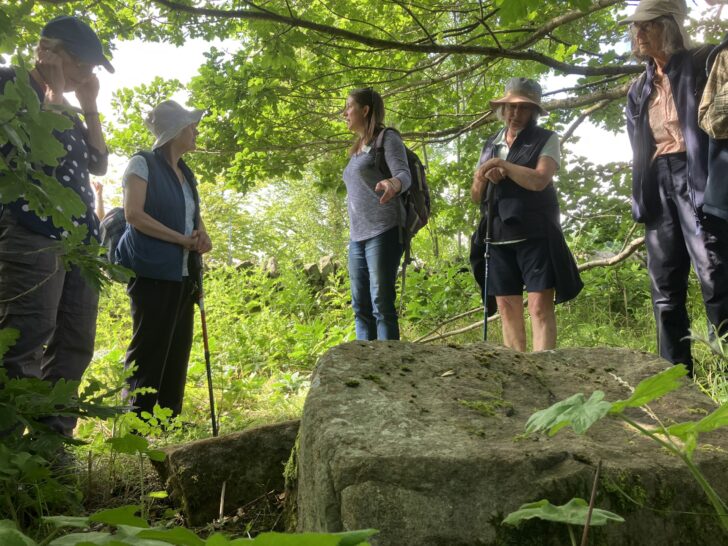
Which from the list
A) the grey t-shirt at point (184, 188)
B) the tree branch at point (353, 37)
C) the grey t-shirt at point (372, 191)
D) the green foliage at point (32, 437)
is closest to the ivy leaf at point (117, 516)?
the green foliage at point (32, 437)

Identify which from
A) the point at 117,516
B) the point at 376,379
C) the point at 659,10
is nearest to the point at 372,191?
the point at 659,10

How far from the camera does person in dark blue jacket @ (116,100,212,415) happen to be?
3270 millimetres

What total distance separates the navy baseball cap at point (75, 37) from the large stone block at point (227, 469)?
1.77 m

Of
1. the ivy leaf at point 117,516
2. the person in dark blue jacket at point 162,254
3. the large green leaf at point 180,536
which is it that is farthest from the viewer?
the person in dark blue jacket at point 162,254

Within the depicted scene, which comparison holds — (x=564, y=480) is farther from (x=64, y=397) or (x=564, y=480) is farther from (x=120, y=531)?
(x=64, y=397)

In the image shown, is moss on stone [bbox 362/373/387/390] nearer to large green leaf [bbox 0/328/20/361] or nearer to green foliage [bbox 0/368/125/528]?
green foliage [bbox 0/368/125/528]

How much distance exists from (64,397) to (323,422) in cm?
59

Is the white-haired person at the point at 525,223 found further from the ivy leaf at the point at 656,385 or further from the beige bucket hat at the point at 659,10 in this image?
the ivy leaf at the point at 656,385

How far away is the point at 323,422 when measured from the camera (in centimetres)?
143

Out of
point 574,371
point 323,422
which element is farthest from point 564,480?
point 574,371

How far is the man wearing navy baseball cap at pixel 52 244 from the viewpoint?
234 cm

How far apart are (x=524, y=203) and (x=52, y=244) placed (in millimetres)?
2374

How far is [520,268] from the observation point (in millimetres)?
3537

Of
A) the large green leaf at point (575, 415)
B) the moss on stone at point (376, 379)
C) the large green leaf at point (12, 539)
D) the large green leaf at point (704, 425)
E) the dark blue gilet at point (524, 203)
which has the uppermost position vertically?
the dark blue gilet at point (524, 203)
